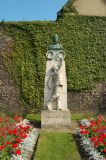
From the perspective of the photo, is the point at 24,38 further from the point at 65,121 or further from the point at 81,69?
the point at 65,121

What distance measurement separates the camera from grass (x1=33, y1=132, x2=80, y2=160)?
9.10 metres

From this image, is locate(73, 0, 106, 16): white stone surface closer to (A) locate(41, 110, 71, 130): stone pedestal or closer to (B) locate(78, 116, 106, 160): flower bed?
(A) locate(41, 110, 71, 130): stone pedestal

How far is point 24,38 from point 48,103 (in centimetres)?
657

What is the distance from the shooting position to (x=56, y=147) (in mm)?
10000

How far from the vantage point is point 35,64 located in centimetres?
1873

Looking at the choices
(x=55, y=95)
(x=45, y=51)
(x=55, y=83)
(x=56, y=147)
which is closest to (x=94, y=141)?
(x=56, y=147)

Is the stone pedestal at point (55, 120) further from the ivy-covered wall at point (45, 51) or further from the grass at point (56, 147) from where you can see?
the ivy-covered wall at point (45, 51)

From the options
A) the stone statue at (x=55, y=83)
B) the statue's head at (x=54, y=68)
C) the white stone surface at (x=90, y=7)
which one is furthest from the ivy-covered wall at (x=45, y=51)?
the statue's head at (x=54, y=68)

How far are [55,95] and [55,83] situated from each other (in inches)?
16.0

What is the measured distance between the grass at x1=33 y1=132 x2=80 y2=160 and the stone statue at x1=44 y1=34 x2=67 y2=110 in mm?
1902

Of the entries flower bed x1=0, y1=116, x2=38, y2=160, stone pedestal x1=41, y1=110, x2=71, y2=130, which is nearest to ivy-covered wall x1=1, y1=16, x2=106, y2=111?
stone pedestal x1=41, y1=110, x2=71, y2=130

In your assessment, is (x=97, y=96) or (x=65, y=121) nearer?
(x=65, y=121)

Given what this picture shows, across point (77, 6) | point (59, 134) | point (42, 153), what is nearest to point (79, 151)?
point (42, 153)

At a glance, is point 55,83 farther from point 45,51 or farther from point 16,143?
point 45,51
